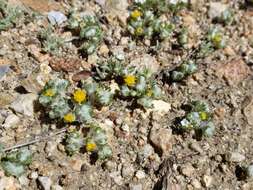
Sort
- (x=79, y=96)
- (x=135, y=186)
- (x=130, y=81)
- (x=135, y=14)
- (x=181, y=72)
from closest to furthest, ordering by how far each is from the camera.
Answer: (x=135, y=186)
(x=79, y=96)
(x=130, y=81)
(x=181, y=72)
(x=135, y=14)

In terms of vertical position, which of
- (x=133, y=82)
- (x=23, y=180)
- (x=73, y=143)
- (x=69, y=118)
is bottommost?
(x=23, y=180)

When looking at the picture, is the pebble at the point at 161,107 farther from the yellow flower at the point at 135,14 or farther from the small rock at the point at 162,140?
the yellow flower at the point at 135,14

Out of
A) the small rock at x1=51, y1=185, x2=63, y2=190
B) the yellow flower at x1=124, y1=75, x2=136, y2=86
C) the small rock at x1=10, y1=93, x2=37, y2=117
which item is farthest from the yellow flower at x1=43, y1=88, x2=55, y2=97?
the small rock at x1=51, y1=185, x2=63, y2=190

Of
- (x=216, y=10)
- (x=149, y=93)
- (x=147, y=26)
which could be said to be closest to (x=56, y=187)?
(x=149, y=93)

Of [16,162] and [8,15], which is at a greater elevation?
[8,15]

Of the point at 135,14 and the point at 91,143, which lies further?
the point at 135,14

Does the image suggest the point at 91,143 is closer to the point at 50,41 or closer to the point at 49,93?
the point at 49,93

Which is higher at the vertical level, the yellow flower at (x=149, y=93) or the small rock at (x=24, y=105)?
the yellow flower at (x=149, y=93)

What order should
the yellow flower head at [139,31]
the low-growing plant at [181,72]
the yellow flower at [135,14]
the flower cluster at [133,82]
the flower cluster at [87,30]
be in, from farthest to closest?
the yellow flower at [135,14] < the yellow flower head at [139,31] < the flower cluster at [87,30] < the low-growing plant at [181,72] < the flower cluster at [133,82]

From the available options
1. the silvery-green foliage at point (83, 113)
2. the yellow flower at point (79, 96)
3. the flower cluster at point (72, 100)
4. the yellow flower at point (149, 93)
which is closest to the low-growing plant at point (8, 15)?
the flower cluster at point (72, 100)
